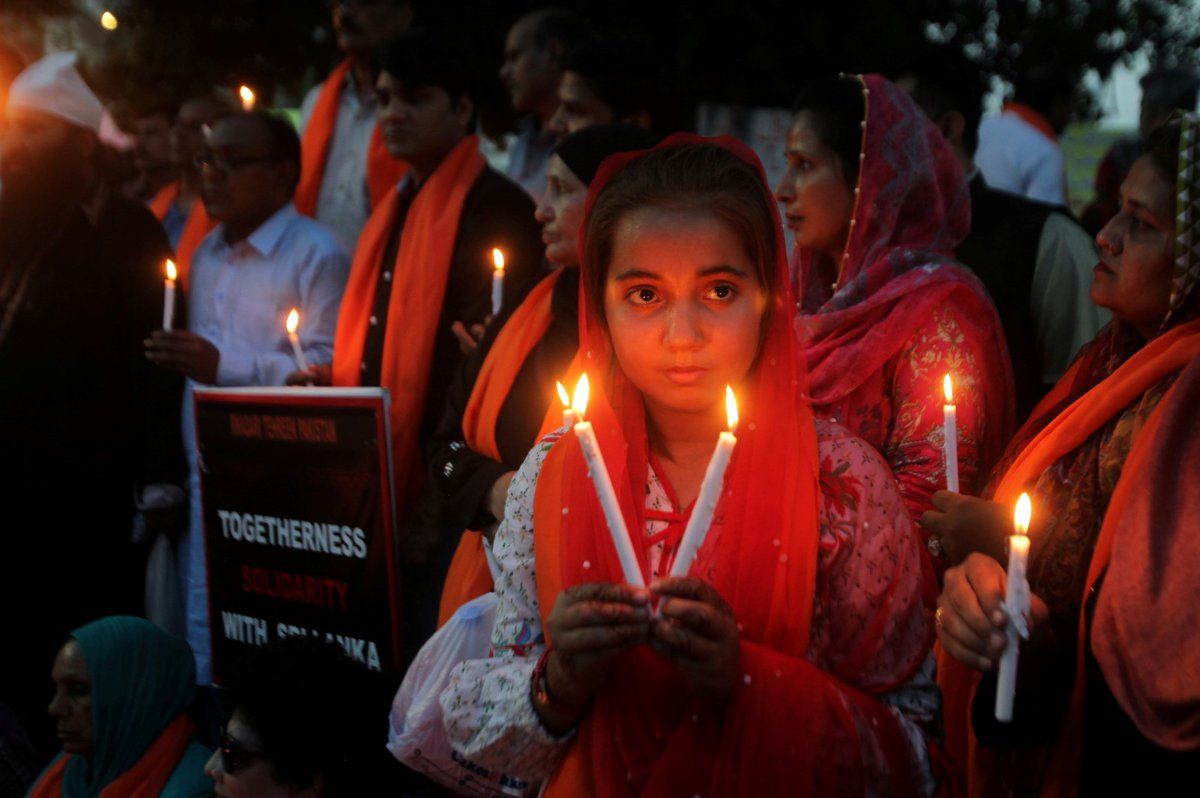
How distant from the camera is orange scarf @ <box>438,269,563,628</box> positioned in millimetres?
3678

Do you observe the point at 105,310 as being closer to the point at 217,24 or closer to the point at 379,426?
the point at 379,426

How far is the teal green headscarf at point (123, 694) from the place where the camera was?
4.10m

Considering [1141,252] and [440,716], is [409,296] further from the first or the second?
[1141,252]

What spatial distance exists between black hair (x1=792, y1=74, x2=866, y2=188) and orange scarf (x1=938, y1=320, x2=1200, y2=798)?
95 centimetres

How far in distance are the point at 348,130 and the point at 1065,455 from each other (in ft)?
14.5

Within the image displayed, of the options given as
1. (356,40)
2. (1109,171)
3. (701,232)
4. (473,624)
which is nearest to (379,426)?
(473,624)

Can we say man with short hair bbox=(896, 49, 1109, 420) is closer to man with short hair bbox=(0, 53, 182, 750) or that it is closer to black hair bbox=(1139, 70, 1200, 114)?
black hair bbox=(1139, 70, 1200, 114)

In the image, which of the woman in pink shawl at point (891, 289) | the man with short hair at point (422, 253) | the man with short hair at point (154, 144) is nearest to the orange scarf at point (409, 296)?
the man with short hair at point (422, 253)

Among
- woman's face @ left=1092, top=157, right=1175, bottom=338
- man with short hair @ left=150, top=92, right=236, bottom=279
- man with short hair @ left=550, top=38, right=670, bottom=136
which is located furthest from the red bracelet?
man with short hair @ left=150, top=92, right=236, bottom=279

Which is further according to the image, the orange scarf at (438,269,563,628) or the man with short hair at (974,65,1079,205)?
the man with short hair at (974,65,1079,205)

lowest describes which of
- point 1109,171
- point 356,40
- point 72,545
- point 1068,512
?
point 72,545

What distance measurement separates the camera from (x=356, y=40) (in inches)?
242

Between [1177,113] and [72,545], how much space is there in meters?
4.29

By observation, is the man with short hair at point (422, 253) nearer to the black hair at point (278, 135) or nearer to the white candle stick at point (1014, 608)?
the black hair at point (278, 135)
